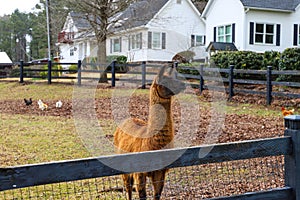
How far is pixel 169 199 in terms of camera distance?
4930mm

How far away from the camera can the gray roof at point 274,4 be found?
25.5 meters

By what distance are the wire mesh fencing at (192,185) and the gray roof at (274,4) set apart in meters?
20.8

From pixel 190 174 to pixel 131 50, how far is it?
2753cm

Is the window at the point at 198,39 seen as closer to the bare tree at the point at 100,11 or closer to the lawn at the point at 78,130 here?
the bare tree at the point at 100,11

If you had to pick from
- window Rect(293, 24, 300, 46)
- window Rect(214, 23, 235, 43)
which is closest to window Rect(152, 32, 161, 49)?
window Rect(214, 23, 235, 43)

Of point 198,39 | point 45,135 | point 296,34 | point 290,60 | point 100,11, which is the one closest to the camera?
point 45,135

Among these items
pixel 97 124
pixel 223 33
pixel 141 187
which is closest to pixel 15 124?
pixel 97 124

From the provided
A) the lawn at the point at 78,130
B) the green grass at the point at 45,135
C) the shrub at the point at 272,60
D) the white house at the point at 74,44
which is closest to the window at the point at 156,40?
the white house at the point at 74,44

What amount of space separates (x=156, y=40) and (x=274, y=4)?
31.1 ft

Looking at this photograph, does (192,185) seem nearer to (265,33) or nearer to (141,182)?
(141,182)

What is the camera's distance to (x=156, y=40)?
32219 millimetres

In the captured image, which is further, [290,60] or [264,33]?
[264,33]

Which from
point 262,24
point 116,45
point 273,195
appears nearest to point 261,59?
point 262,24

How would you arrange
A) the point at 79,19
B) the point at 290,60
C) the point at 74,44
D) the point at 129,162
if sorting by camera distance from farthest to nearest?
1. the point at 74,44
2. the point at 79,19
3. the point at 290,60
4. the point at 129,162
